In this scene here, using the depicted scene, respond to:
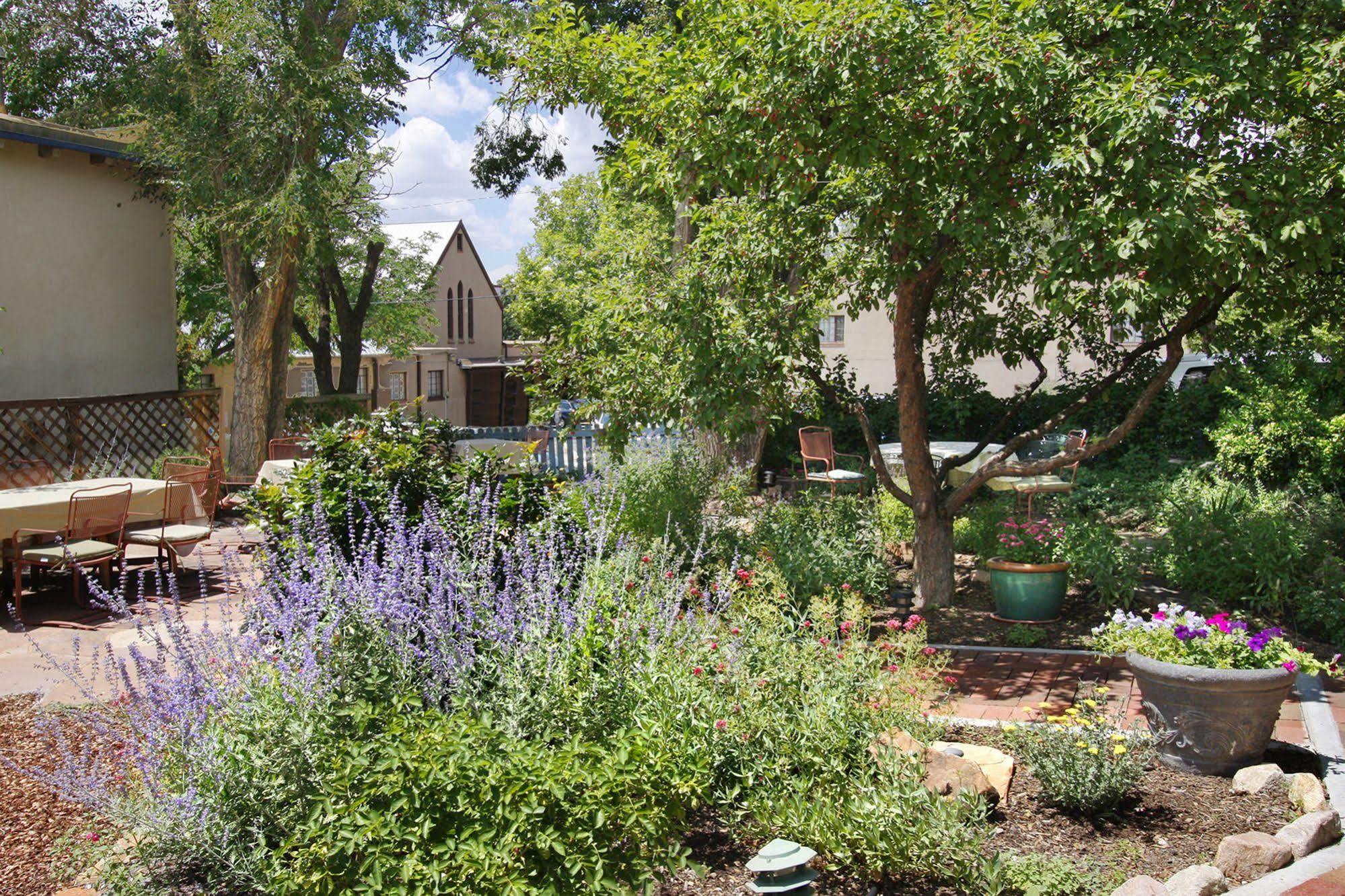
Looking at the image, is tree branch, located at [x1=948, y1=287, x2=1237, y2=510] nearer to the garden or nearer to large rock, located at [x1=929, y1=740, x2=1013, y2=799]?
the garden

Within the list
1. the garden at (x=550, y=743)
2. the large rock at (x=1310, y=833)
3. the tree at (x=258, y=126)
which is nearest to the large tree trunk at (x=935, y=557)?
the garden at (x=550, y=743)

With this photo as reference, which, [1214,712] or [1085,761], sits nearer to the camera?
[1085,761]

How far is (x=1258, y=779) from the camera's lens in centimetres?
390

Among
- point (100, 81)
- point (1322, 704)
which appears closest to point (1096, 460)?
point (1322, 704)

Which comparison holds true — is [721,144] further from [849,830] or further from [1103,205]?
[849,830]

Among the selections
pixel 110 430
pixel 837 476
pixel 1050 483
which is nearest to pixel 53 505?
pixel 837 476

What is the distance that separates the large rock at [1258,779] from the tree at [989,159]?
213cm

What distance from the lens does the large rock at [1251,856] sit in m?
3.24

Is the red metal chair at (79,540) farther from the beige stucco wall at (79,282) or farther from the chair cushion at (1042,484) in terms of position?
the chair cushion at (1042,484)

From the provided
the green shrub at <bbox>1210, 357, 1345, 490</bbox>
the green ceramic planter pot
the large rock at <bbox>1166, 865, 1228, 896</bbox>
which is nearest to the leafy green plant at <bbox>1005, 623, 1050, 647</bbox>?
the green ceramic planter pot

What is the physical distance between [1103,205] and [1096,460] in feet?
26.6

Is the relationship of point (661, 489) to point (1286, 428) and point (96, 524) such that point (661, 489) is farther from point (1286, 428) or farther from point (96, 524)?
point (1286, 428)

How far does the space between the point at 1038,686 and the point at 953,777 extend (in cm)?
198

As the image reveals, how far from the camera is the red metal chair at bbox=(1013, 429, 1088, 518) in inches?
358
